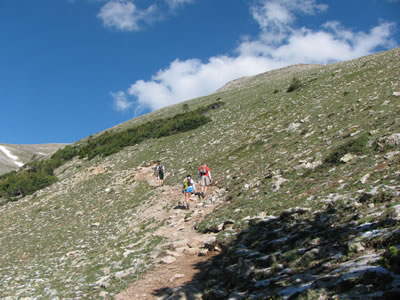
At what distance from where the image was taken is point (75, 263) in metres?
12.2

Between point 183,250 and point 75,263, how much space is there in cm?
528

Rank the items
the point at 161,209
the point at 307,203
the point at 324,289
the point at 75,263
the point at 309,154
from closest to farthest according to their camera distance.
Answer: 1. the point at 324,289
2. the point at 307,203
3. the point at 75,263
4. the point at 309,154
5. the point at 161,209

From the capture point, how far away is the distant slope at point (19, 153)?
13774 cm

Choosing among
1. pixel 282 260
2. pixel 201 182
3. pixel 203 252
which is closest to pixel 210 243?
pixel 203 252

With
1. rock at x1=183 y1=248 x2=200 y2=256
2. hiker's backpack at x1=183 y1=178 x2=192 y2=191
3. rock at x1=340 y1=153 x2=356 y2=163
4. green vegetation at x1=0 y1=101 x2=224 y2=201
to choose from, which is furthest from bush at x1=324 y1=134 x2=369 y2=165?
green vegetation at x1=0 y1=101 x2=224 y2=201

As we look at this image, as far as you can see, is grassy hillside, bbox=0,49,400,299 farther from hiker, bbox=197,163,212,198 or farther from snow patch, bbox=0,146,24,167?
snow patch, bbox=0,146,24,167

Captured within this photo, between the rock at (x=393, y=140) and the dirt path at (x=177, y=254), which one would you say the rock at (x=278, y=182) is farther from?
the rock at (x=393, y=140)

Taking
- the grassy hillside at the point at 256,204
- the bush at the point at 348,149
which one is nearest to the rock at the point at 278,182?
the grassy hillside at the point at 256,204

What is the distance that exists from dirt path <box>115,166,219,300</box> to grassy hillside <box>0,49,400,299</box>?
0.44 m

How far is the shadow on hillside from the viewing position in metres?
5.07

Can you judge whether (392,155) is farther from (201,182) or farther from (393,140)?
(201,182)

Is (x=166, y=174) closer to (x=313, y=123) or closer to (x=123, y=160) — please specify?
(x=123, y=160)

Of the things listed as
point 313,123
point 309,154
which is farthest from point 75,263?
point 313,123

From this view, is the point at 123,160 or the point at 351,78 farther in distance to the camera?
the point at 123,160
